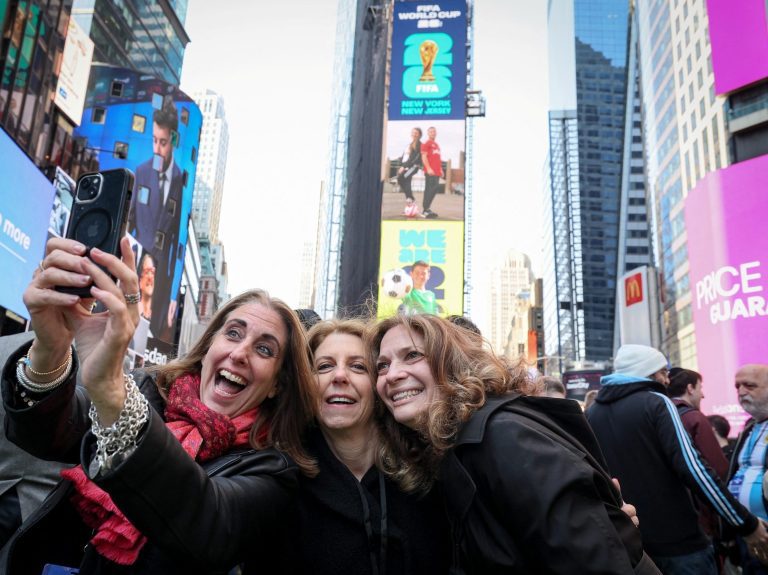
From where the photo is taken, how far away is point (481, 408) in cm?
221

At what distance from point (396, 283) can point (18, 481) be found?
22363 millimetres

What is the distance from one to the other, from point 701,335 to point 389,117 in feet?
53.9

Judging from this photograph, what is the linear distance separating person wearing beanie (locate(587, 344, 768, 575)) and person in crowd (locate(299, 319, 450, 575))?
7.62 ft

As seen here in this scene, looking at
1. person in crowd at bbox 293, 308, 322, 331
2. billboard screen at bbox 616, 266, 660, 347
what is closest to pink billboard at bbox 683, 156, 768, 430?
billboard screen at bbox 616, 266, 660, 347

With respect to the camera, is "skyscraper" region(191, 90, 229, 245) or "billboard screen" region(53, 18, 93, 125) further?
"skyscraper" region(191, 90, 229, 245)

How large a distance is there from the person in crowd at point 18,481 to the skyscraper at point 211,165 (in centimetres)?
13343

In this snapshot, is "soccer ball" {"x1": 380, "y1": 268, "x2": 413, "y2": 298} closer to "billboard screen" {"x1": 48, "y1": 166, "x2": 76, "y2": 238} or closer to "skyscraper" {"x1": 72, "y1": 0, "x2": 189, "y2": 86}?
Result: "billboard screen" {"x1": 48, "y1": 166, "x2": 76, "y2": 238}

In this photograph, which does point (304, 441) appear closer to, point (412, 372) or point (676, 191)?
point (412, 372)

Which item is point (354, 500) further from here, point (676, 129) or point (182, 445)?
point (676, 129)

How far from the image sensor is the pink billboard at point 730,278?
1753 centimetres

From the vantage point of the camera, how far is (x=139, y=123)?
31656mm

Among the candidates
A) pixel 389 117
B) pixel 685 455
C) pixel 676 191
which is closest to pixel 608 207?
pixel 676 191

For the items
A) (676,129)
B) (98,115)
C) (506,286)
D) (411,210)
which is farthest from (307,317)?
(506,286)

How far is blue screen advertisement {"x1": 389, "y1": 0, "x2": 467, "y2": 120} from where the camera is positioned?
26.8 meters
